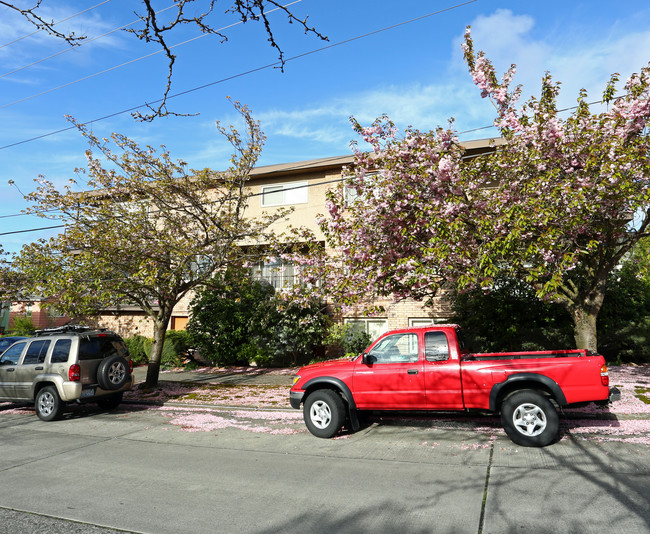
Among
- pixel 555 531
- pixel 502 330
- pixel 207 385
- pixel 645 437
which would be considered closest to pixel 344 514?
pixel 555 531

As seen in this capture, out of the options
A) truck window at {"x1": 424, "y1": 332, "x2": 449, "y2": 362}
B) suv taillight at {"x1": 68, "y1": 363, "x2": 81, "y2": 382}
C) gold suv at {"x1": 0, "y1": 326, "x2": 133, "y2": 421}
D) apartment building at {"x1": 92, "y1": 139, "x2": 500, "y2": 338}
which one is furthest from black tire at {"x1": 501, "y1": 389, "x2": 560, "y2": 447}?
apartment building at {"x1": 92, "y1": 139, "x2": 500, "y2": 338}

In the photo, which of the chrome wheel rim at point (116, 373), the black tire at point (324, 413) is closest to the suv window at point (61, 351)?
the chrome wheel rim at point (116, 373)

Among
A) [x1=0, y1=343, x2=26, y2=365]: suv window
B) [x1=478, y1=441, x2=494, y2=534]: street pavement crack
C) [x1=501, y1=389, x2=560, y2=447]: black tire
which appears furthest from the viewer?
[x1=0, y1=343, x2=26, y2=365]: suv window

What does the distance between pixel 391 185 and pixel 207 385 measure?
879cm

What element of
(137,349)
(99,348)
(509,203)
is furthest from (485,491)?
(137,349)

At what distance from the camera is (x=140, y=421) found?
1027cm

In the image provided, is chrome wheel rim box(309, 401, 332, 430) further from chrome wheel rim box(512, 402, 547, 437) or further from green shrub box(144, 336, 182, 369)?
green shrub box(144, 336, 182, 369)

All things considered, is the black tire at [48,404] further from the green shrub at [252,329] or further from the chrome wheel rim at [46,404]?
the green shrub at [252,329]

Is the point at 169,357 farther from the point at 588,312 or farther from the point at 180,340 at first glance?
the point at 588,312

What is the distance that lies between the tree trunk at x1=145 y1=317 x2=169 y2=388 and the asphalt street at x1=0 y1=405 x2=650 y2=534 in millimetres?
5404

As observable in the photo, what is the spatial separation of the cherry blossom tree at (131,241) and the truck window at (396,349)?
20.0 feet

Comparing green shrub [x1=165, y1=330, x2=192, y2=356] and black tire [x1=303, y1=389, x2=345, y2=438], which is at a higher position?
green shrub [x1=165, y1=330, x2=192, y2=356]

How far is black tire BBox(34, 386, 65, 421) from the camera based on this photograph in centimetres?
1048

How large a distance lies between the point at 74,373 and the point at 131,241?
12.3 feet
